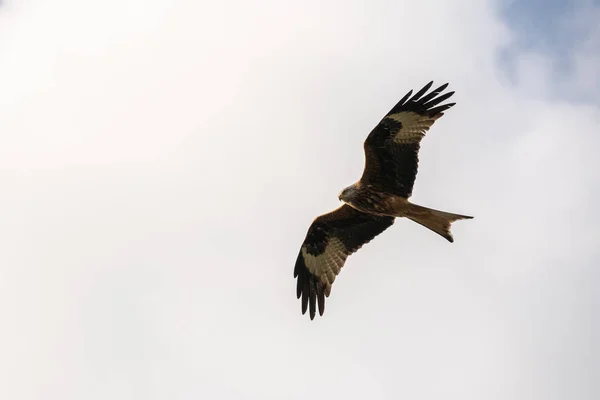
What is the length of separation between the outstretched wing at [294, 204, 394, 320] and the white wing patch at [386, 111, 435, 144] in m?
1.75

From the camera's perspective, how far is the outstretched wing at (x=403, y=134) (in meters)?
12.1

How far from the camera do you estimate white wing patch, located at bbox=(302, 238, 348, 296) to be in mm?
13648

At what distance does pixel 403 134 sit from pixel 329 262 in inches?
103

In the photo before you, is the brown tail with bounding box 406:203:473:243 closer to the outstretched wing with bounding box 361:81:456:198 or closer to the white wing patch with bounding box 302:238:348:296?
the outstretched wing with bounding box 361:81:456:198

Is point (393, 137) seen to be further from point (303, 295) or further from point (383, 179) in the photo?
point (303, 295)

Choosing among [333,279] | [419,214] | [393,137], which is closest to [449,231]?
[419,214]

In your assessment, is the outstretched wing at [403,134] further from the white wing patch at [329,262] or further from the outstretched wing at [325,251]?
the white wing patch at [329,262]

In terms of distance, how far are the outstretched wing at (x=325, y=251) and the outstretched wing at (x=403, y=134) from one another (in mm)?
1431

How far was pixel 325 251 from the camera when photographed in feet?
45.0

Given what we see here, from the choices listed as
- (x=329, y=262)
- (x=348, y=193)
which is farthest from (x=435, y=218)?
(x=329, y=262)

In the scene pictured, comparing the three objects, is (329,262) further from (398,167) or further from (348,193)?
(398,167)

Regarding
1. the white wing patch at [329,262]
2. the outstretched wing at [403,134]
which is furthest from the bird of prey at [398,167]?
the white wing patch at [329,262]

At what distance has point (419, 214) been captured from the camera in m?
12.2

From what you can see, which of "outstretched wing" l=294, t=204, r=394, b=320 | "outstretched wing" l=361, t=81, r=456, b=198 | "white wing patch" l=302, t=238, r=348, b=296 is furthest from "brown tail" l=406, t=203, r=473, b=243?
"white wing patch" l=302, t=238, r=348, b=296
